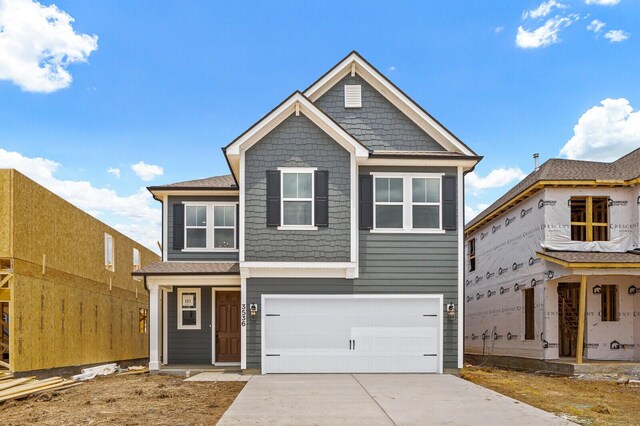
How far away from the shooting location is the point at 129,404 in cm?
1085

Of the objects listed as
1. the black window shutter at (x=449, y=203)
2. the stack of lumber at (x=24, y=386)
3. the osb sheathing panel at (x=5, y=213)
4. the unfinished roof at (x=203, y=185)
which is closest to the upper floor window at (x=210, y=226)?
the unfinished roof at (x=203, y=185)

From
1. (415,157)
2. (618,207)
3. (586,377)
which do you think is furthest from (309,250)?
(618,207)

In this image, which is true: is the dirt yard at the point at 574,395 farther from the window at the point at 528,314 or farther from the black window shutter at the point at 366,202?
the black window shutter at the point at 366,202

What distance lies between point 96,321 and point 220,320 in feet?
17.7

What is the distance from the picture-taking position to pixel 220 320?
17734mm

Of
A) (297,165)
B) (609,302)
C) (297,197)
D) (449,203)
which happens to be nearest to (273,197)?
(297,197)

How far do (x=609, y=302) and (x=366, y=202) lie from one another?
929cm

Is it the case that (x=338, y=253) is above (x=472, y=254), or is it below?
above

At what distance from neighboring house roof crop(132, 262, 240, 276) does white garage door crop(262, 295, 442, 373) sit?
5.08ft

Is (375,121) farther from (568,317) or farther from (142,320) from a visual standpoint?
(142,320)

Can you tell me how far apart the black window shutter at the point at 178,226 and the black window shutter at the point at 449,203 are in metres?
7.74

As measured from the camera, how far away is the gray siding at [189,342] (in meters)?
17.5

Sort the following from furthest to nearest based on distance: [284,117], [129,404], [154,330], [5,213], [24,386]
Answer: [154,330]
[284,117]
[5,213]
[24,386]
[129,404]

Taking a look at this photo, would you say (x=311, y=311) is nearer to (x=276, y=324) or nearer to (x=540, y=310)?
(x=276, y=324)
